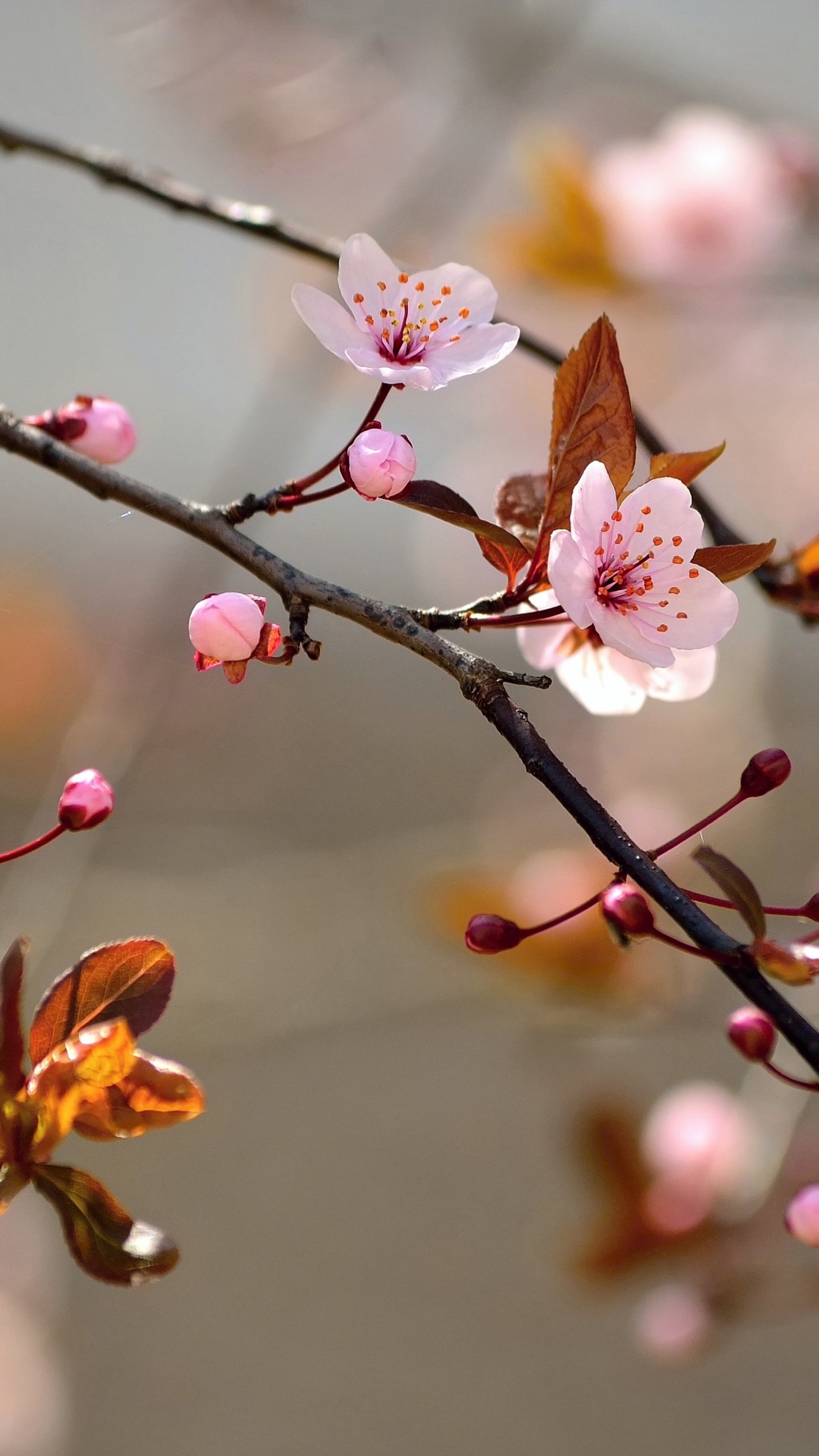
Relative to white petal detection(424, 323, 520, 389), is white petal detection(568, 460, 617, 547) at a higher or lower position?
lower

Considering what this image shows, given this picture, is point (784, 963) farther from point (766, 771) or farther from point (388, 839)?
point (388, 839)

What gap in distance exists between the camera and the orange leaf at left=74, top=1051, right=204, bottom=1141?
35 cm

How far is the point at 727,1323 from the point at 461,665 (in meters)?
0.86

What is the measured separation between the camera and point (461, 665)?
32 centimetres

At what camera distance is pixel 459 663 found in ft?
1.05

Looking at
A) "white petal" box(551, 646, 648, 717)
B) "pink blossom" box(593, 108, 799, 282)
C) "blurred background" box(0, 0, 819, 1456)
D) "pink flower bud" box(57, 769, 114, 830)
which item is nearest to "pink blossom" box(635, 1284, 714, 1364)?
"blurred background" box(0, 0, 819, 1456)

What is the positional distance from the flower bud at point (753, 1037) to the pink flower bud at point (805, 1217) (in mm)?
97

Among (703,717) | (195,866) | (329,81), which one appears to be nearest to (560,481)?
(329,81)

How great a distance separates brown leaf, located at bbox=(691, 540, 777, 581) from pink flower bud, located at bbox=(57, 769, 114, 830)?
21 centimetres

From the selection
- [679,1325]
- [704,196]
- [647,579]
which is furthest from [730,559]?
[704,196]

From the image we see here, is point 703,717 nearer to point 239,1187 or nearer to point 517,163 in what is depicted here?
point 517,163

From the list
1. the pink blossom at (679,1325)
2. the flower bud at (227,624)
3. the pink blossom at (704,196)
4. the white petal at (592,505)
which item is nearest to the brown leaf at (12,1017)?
the flower bud at (227,624)

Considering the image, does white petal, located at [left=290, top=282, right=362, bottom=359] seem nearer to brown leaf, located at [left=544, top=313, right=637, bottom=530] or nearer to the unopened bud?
brown leaf, located at [left=544, top=313, right=637, bottom=530]

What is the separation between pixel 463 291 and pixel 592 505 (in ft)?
0.39
